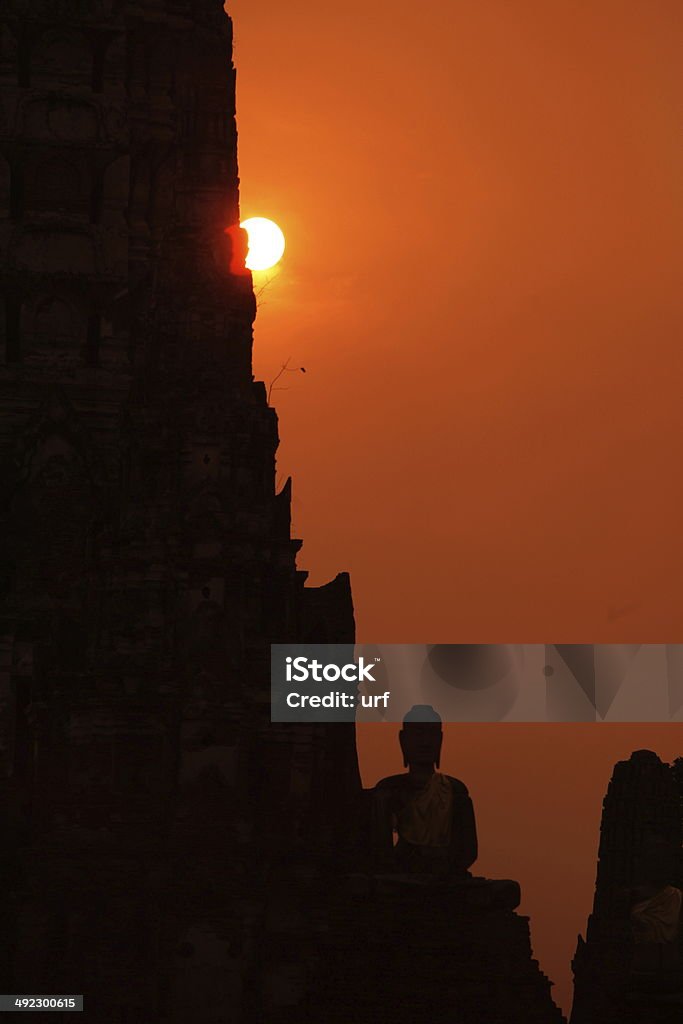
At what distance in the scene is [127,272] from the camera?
71562 millimetres

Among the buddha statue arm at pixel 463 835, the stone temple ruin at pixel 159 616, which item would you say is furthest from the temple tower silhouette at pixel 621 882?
the buddha statue arm at pixel 463 835

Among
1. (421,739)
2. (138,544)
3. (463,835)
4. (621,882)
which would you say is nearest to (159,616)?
(138,544)

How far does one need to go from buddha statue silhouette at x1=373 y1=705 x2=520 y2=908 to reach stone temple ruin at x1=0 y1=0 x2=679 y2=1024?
2.51ft

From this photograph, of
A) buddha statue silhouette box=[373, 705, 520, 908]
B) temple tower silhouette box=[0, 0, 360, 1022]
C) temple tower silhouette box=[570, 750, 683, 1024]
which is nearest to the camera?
temple tower silhouette box=[570, 750, 683, 1024]

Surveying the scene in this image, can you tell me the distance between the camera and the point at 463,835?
2266 inches

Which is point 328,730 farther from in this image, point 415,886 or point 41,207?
point 41,207

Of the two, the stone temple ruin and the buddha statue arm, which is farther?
the stone temple ruin

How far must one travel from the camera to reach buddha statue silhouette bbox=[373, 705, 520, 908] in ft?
188

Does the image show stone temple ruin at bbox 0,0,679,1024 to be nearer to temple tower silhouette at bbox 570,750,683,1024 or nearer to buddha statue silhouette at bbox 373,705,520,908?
buddha statue silhouette at bbox 373,705,520,908

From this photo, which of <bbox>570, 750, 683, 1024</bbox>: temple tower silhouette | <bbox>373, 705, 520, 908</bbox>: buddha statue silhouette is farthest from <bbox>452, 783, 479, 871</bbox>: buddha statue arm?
<bbox>570, 750, 683, 1024</bbox>: temple tower silhouette

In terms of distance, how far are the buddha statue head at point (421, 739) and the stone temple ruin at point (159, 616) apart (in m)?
2.79

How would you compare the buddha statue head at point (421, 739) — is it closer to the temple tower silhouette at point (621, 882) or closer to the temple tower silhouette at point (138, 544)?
the temple tower silhouette at point (138, 544)

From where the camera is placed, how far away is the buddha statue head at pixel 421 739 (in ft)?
188

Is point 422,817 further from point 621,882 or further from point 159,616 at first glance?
point 621,882
